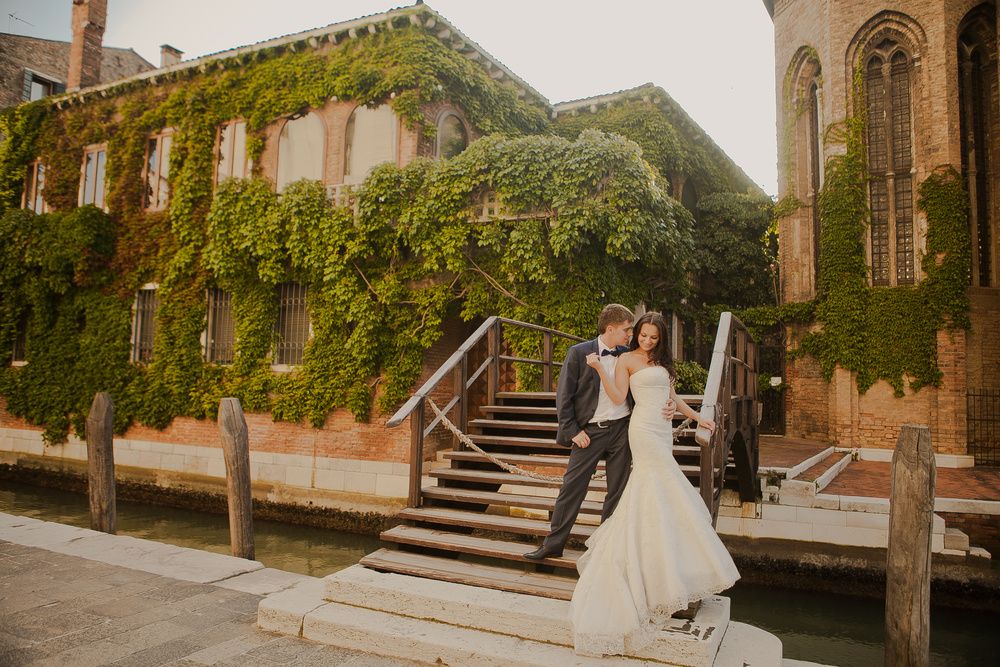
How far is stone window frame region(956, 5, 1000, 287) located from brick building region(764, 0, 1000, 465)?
0.9 inches

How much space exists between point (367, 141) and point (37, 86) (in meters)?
17.9

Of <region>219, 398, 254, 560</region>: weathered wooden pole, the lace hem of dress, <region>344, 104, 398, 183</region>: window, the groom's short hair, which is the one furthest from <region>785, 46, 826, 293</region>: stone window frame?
the lace hem of dress

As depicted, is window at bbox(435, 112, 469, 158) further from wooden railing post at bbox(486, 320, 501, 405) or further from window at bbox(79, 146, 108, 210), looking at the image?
window at bbox(79, 146, 108, 210)

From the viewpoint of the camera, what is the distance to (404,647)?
3566mm

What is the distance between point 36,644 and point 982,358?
52.3 feet

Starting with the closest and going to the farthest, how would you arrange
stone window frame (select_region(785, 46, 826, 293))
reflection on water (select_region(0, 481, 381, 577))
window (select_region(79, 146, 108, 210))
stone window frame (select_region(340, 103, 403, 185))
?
reflection on water (select_region(0, 481, 381, 577)) → stone window frame (select_region(340, 103, 403, 185)) → window (select_region(79, 146, 108, 210)) → stone window frame (select_region(785, 46, 826, 293))

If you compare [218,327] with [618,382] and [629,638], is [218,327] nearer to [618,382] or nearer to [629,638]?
[618,382]

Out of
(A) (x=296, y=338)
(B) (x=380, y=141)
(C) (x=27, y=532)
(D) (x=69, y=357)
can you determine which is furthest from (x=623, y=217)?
(D) (x=69, y=357)

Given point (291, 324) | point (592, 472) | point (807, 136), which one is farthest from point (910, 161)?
point (291, 324)

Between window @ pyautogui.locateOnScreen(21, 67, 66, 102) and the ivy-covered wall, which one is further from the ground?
window @ pyautogui.locateOnScreen(21, 67, 66, 102)

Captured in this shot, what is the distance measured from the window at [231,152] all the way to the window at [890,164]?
1434 cm

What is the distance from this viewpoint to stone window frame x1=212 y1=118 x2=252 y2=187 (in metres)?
13.4

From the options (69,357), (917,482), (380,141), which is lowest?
(917,482)

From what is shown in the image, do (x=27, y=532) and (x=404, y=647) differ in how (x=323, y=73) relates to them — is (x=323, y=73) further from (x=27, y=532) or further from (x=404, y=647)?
(x=404, y=647)
